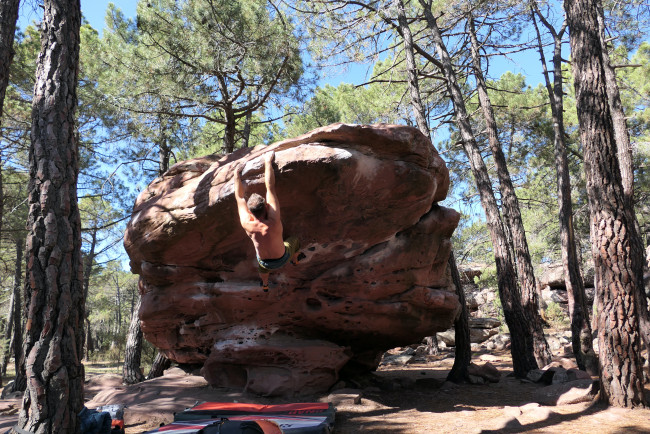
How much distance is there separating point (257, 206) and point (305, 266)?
7.91ft

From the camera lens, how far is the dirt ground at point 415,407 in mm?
4898

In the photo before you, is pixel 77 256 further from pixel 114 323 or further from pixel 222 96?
pixel 114 323

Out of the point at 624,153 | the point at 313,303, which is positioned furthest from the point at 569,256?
the point at 313,303

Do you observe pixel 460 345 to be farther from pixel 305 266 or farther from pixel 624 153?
pixel 624 153

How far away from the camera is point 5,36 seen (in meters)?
5.70

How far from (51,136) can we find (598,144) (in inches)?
265

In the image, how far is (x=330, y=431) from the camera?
16.0 ft

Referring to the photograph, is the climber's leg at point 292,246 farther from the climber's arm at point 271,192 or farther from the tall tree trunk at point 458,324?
the tall tree trunk at point 458,324

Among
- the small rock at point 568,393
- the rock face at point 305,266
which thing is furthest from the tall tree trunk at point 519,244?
the rock face at point 305,266

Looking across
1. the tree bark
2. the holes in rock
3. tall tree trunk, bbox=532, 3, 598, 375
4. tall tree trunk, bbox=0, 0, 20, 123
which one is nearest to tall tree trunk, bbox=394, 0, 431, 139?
the tree bark

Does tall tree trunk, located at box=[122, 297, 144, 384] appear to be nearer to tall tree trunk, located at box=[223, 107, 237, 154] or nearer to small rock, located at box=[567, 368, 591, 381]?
tall tree trunk, located at box=[223, 107, 237, 154]

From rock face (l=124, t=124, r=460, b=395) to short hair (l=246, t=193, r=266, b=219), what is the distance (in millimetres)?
952

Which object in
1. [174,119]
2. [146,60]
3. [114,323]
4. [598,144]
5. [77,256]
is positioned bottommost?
[114,323]

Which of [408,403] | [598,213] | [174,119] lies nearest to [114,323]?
[174,119]
